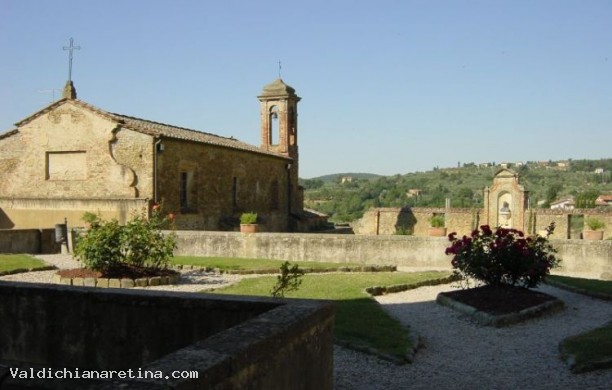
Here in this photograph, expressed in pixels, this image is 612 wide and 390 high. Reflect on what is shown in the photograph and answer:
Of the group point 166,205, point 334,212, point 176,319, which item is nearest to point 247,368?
point 176,319

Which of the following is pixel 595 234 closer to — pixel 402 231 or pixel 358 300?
pixel 402 231

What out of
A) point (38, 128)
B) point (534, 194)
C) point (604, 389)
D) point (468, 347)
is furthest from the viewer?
point (534, 194)

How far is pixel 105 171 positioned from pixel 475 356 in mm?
18089

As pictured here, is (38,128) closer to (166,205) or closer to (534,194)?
(166,205)

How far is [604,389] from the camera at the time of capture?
18.5 ft

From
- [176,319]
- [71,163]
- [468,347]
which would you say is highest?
[71,163]

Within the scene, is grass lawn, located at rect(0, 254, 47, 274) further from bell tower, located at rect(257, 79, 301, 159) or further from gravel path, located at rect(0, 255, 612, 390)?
bell tower, located at rect(257, 79, 301, 159)

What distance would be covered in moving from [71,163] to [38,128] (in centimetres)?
218

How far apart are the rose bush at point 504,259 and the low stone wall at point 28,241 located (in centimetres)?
1410

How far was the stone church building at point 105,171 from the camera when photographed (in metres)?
21.7

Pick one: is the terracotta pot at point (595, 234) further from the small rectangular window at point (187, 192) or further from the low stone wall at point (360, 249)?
the small rectangular window at point (187, 192)

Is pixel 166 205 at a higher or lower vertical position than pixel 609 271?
higher

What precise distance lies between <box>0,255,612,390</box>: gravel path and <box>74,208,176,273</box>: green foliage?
501 cm

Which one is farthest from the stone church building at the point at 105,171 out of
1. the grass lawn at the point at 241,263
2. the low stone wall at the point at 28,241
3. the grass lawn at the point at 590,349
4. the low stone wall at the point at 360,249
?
the grass lawn at the point at 590,349
